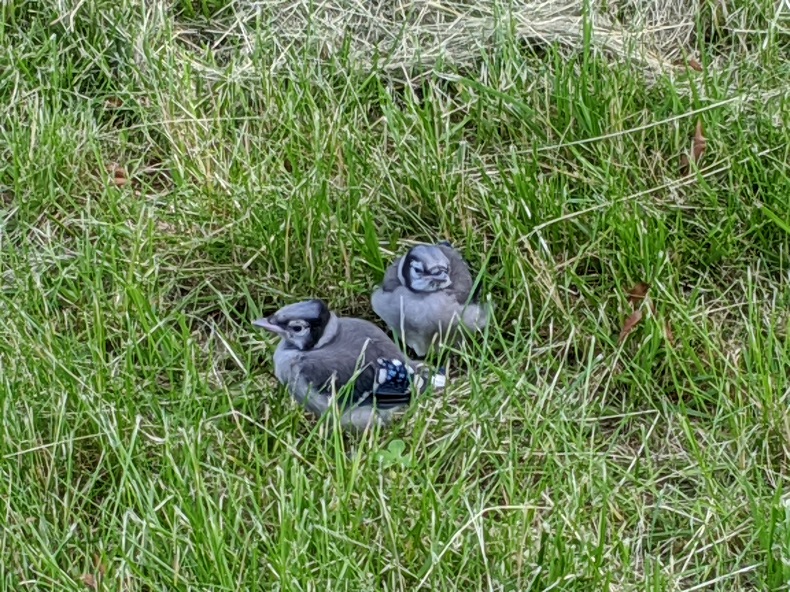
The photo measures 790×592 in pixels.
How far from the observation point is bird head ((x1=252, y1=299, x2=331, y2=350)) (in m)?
4.05

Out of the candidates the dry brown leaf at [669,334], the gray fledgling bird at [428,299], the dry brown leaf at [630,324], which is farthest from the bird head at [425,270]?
the dry brown leaf at [669,334]

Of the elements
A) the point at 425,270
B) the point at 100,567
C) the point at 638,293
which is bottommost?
the point at 100,567

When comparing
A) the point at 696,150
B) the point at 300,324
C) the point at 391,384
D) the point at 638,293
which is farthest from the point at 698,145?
the point at 300,324

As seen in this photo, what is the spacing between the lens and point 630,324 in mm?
4180

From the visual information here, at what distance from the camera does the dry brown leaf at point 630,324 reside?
13.7ft

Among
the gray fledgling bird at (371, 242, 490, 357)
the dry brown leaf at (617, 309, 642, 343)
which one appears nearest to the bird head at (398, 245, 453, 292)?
A: the gray fledgling bird at (371, 242, 490, 357)

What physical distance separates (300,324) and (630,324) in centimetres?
109

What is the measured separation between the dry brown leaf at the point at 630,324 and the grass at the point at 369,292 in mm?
41

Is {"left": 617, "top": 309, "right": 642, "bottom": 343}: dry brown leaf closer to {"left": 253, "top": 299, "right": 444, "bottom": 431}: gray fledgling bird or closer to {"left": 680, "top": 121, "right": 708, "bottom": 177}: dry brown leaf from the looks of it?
{"left": 253, "top": 299, "right": 444, "bottom": 431}: gray fledgling bird

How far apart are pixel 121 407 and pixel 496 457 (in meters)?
1.15

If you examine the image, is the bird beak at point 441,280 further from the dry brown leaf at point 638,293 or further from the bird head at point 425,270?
the dry brown leaf at point 638,293

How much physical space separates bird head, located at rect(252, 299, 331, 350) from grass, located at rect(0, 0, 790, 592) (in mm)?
199

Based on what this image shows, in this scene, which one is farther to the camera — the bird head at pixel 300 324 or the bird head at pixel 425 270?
the bird head at pixel 425 270

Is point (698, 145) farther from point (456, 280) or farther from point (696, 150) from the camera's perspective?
point (456, 280)
